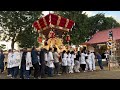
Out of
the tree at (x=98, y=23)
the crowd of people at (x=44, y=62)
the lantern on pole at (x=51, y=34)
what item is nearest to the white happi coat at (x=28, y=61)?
the crowd of people at (x=44, y=62)

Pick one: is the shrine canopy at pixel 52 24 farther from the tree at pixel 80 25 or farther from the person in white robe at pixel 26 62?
the tree at pixel 80 25

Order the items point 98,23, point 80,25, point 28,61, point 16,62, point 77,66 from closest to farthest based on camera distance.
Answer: point 28,61, point 16,62, point 77,66, point 80,25, point 98,23

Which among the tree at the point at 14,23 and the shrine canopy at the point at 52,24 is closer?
the shrine canopy at the point at 52,24

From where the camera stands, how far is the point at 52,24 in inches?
734

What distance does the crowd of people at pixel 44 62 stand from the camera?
1374cm

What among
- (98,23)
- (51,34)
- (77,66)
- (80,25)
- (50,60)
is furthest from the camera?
(98,23)

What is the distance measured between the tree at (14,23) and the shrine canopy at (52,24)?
955 cm

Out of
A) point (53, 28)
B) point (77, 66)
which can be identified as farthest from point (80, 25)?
point (77, 66)

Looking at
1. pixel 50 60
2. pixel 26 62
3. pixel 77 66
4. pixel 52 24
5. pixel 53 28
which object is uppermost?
pixel 52 24

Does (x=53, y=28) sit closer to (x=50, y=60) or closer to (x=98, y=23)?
(x=50, y=60)

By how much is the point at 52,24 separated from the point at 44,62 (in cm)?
463

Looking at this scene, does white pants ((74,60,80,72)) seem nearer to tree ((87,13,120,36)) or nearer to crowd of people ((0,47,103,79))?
crowd of people ((0,47,103,79))

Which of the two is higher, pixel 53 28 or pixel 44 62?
pixel 53 28

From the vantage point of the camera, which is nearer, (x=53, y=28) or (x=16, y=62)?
(x=16, y=62)
